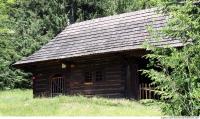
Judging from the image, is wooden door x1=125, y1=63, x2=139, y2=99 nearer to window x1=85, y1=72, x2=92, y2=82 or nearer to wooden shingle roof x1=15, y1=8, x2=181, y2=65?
wooden shingle roof x1=15, y1=8, x2=181, y2=65

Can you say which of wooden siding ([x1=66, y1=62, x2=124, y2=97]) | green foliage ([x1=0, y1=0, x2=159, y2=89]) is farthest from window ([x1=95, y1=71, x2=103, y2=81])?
green foliage ([x1=0, y1=0, x2=159, y2=89])

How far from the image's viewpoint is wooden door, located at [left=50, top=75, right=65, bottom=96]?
25.7 meters

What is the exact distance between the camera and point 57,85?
26156mm

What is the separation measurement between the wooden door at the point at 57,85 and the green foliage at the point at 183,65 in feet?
55.9

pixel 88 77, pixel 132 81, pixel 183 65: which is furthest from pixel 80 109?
pixel 183 65

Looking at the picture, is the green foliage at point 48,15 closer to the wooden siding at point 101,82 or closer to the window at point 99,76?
the wooden siding at point 101,82

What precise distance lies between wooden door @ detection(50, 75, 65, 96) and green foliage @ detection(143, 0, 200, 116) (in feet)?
55.9

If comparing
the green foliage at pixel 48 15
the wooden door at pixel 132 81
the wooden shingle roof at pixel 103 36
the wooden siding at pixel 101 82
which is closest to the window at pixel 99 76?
the wooden siding at pixel 101 82

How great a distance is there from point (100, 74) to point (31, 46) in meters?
16.7

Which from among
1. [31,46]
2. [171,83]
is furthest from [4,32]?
[171,83]

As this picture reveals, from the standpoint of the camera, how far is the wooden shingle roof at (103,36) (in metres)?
22.3

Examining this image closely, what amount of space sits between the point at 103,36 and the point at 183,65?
16.5 metres

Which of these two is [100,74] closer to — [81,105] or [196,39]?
[81,105]

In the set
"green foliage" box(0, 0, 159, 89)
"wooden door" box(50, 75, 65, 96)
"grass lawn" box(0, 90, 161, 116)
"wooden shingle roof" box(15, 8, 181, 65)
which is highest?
"green foliage" box(0, 0, 159, 89)
